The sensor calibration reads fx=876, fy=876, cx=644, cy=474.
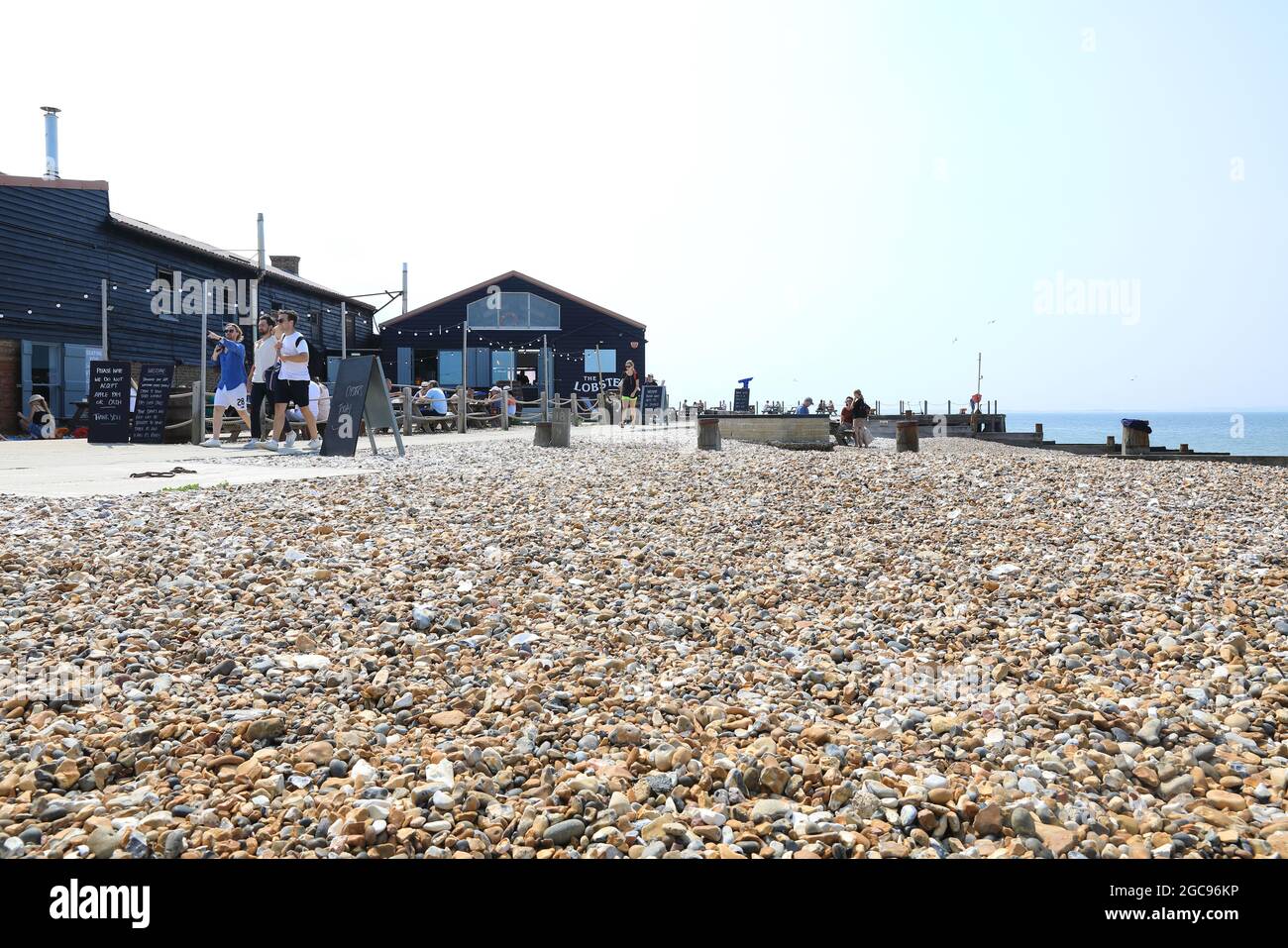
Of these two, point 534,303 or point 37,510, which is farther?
point 534,303

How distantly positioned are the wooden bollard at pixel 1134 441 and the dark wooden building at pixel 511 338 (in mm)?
19317

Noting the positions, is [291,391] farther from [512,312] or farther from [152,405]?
[512,312]

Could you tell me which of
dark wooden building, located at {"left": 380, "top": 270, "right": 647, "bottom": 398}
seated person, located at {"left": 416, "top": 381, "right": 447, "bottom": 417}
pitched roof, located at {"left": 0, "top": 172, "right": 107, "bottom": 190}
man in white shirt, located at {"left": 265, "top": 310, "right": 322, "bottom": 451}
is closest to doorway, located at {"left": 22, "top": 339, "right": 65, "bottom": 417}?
pitched roof, located at {"left": 0, "top": 172, "right": 107, "bottom": 190}

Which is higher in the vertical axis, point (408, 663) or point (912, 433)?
point (912, 433)

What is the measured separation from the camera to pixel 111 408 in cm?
1427

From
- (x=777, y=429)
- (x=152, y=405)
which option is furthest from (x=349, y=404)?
(x=777, y=429)

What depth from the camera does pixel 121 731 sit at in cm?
296

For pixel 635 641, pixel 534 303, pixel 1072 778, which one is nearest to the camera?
pixel 1072 778

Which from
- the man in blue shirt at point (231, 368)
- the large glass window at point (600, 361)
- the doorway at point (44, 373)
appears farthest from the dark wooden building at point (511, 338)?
the man in blue shirt at point (231, 368)

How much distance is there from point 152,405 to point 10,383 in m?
9.04
